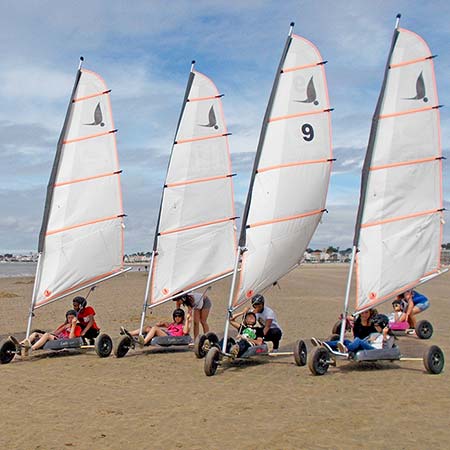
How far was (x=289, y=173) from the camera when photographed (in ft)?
33.1

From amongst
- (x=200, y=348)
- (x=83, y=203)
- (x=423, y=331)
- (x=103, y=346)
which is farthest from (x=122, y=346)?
(x=423, y=331)

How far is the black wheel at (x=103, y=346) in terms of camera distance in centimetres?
1023

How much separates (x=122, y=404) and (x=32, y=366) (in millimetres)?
3096

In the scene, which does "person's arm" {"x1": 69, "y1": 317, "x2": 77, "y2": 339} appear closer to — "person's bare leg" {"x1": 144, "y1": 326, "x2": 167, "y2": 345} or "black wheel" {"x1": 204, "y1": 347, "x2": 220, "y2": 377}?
"person's bare leg" {"x1": 144, "y1": 326, "x2": 167, "y2": 345}

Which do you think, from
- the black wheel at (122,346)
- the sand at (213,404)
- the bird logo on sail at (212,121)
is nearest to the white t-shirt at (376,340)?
the sand at (213,404)

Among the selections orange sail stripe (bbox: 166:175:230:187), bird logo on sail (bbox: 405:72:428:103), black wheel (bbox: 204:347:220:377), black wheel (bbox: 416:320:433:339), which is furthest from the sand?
bird logo on sail (bbox: 405:72:428:103)

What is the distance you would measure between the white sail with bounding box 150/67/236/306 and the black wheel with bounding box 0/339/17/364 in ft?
8.71

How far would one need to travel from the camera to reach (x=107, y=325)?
15.4 m

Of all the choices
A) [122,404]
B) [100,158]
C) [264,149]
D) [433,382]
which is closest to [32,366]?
[122,404]

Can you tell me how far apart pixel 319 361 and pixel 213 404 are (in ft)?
6.57

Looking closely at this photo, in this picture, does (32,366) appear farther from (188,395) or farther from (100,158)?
(100,158)

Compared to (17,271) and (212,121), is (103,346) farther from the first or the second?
(17,271)

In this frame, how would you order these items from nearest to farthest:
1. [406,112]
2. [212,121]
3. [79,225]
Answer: [406,112], [79,225], [212,121]

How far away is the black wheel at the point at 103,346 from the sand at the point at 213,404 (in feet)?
0.51
